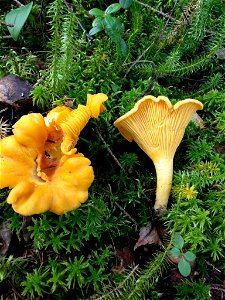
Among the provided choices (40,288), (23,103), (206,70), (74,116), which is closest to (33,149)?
(74,116)

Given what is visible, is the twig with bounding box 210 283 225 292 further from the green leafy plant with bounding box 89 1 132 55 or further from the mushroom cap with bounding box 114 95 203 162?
the green leafy plant with bounding box 89 1 132 55

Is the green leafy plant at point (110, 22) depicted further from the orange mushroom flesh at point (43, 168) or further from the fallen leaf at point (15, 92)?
the orange mushroom flesh at point (43, 168)

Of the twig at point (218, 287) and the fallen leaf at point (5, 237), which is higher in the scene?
the fallen leaf at point (5, 237)

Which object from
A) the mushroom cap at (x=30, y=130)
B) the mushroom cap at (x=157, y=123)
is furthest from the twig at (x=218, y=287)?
the mushroom cap at (x=30, y=130)

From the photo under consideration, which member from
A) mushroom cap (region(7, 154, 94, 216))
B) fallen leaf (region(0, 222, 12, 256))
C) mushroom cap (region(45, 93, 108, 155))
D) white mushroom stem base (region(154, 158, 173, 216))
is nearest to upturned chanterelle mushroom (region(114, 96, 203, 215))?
white mushroom stem base (region(154, 158, 173, 216))

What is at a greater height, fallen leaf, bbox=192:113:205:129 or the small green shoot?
fallen leaf, bbox=192:113:205:129

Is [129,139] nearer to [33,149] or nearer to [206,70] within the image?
[33,149]

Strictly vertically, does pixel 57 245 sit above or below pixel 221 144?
below
